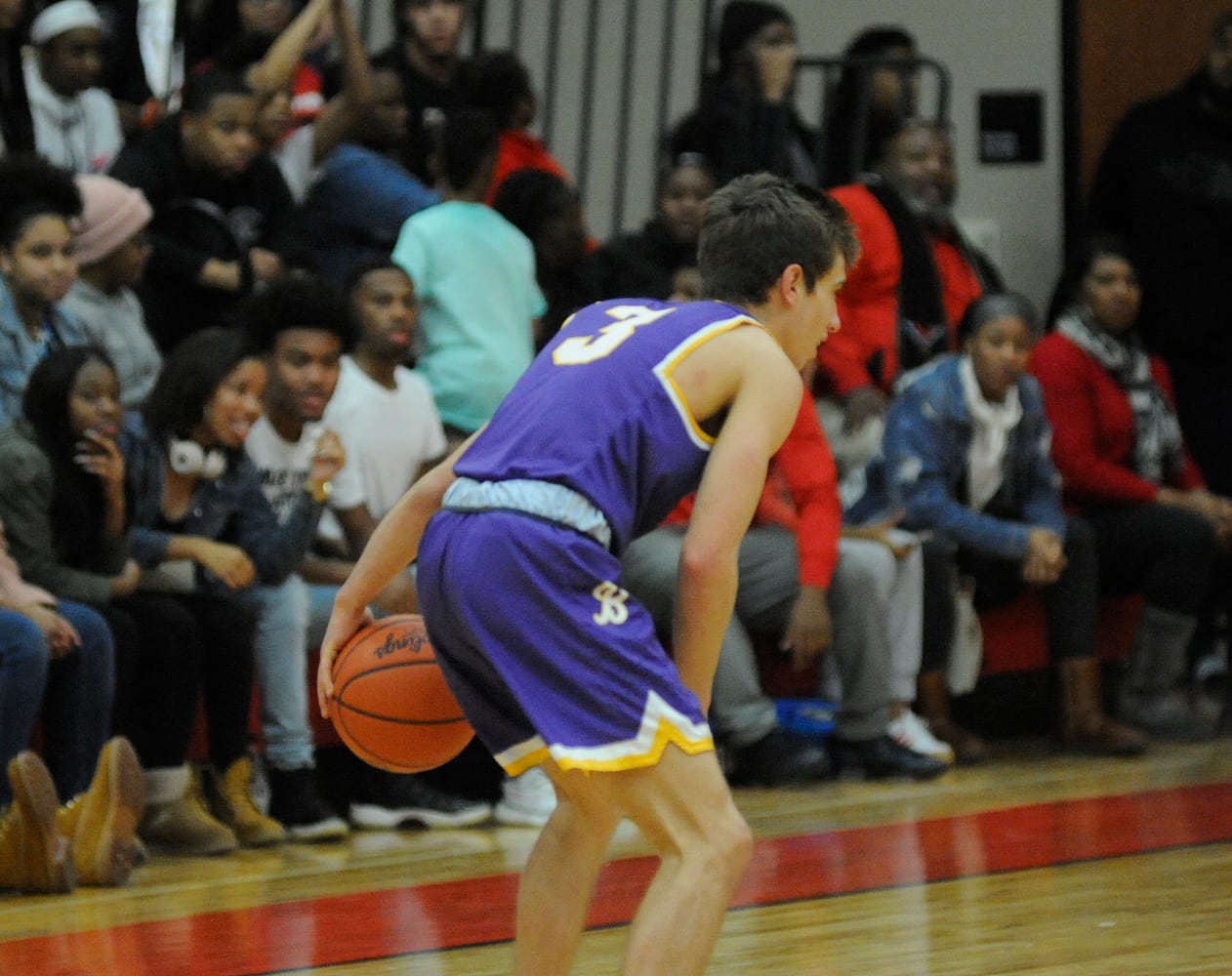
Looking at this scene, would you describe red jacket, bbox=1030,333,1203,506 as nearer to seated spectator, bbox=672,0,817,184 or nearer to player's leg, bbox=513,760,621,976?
seated spectator, bbox=672,0,817,184

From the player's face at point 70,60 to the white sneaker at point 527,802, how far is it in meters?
2.59

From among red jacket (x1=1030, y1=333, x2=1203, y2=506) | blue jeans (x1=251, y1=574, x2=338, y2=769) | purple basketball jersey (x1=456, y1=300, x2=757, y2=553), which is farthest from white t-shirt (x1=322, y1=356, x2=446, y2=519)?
purple basketball jersey (x1=456, y1=300, x2=757, y2=553)

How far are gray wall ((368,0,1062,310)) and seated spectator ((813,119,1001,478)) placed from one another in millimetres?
1246

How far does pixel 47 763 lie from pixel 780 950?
6.81ft

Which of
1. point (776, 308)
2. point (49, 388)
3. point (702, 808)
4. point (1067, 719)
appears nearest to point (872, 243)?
point (1067, 719)

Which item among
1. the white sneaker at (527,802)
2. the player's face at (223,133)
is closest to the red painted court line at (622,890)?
the white sneaker at (527,802)

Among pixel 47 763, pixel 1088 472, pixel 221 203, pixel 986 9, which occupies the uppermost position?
pixel 986 9

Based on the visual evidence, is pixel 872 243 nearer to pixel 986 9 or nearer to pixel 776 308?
pixel 986 9

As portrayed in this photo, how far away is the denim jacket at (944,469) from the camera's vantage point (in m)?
6.69

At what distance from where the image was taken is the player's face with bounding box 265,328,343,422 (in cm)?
571

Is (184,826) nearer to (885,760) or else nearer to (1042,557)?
(885,760)

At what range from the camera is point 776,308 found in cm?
307

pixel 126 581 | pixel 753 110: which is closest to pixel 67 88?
pixel 126 581

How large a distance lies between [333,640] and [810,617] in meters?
3.09
